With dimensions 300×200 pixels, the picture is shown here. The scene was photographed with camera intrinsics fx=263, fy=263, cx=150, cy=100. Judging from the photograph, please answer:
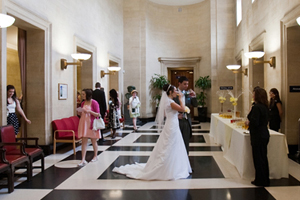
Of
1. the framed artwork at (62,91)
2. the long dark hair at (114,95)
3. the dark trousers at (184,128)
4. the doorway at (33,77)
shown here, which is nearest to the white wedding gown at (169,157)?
the dark trousers at (184,128)

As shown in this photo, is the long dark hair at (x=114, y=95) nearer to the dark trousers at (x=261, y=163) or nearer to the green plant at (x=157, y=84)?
the dark trousers at (x=261, y=163)

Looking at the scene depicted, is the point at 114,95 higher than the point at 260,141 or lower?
higher

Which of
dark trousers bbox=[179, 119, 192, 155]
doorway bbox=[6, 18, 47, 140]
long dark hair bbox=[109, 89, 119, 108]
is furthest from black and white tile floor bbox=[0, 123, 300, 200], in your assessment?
long dark hair bbox=[109, 89, 119, 108]

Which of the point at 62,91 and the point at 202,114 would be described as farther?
the point at 202,114

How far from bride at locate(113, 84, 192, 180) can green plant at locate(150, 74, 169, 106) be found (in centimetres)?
1063

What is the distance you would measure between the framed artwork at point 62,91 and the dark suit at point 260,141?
511 cm

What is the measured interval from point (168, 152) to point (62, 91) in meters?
4.22

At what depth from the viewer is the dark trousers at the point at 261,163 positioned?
4039mm

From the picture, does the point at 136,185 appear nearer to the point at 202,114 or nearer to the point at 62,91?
the point at 62,91

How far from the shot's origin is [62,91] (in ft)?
24.2

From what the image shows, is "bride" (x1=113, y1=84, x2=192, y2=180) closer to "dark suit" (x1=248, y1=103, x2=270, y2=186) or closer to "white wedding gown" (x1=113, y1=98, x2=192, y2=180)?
"white wedding gown" (x1=113, y1=98, x2=192, y2=180)

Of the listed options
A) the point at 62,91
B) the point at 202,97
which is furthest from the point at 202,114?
the point at 62,91

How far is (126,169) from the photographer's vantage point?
4.91 meters

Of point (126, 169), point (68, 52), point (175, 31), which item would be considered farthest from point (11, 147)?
point (175, 31)
